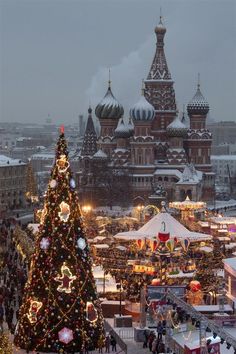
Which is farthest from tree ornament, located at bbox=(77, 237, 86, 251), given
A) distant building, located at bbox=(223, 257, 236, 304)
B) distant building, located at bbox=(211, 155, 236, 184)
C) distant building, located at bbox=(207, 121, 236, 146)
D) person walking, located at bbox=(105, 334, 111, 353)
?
distant building, located at bbox=(207, 121, 236, 146)

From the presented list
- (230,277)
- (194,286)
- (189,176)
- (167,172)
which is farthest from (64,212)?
(167,172)

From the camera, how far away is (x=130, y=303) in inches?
681

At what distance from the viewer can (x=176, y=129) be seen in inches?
1670

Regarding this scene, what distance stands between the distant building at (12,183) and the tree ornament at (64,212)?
3140 centimetres

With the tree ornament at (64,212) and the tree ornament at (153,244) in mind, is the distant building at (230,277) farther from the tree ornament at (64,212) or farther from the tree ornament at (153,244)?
the tree ornament at (64,212)

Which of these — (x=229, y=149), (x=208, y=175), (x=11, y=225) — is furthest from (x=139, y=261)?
(x=229, y=149)

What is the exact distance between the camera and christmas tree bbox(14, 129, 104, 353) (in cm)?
1261

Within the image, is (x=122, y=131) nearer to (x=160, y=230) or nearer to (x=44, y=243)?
(x=160, y=230)

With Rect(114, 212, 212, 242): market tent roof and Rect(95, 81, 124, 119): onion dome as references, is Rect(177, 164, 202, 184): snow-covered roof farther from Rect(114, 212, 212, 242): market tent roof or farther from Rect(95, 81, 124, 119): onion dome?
Rect(114, 212, 212, 242): market tent roof

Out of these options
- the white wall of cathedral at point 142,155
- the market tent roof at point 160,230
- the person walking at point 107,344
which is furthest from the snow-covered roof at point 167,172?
the person walking at point 107,344

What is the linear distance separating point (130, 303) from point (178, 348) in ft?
14.2

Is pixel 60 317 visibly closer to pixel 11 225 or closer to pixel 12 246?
pixel 12 246

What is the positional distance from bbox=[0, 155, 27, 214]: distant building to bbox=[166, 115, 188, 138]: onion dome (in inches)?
323

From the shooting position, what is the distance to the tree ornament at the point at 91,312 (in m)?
12.7
